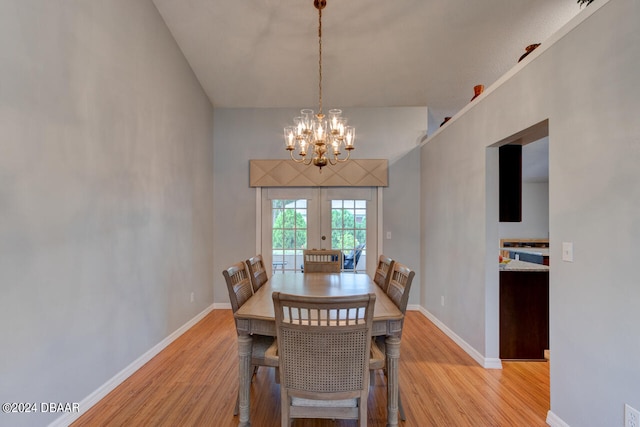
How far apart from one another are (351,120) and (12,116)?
370 centimetres

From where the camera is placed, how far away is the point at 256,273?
2.65m

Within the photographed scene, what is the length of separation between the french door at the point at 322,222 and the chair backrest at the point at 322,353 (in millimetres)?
3132

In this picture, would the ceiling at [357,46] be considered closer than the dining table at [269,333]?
No

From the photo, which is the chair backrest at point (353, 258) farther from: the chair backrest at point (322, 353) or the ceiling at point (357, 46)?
the chair backrest at point (322, 353)

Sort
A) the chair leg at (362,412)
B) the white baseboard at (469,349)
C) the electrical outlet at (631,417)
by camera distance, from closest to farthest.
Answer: the electrical outlet at (631,417), the chair leg at (362,412), the white baseboard at (469,349)

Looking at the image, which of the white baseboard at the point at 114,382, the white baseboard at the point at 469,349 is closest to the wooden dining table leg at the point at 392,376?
the white baseboard at the point at 469,349

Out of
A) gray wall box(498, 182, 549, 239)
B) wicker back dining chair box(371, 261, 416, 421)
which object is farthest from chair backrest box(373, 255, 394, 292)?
gray wall box(498, 182, 549, 239)

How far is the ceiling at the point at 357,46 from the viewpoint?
3.12 m

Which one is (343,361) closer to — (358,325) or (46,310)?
(358,325)

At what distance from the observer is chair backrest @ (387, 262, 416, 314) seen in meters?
1.93

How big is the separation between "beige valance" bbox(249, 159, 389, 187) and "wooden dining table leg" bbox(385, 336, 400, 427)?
2969mm

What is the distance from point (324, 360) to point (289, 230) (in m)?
3.28

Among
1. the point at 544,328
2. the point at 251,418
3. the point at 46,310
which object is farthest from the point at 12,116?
the point at 544,328

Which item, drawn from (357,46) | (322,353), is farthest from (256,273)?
(357,46)
